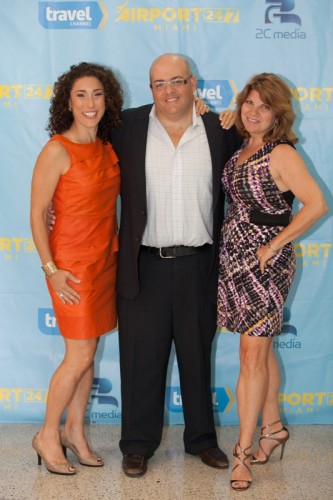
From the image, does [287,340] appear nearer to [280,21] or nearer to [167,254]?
[167,254]

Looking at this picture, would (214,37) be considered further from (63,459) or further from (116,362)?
(63,459)

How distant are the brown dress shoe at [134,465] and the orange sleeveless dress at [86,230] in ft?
1.93

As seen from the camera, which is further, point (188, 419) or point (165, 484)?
point (188, 419)

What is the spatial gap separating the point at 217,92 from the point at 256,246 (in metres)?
1.00

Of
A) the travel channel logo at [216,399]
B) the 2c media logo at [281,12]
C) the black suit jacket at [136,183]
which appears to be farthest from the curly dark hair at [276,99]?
the travel channel logo at [216,399]

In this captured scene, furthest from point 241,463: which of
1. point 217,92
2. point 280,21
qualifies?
point 280,21

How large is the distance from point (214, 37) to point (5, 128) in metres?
1.12

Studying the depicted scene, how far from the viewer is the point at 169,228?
294 centimetres

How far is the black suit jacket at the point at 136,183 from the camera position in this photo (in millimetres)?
2896

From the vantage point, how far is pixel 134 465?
119 inches

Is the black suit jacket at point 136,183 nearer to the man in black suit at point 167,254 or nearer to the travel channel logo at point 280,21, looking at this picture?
the man in black suit at point 167,254

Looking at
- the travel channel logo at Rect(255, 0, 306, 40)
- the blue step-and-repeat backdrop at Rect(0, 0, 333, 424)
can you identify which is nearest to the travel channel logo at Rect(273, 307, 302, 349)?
the blue step-and-repeat backdrop at Rect(0, 0, 333, 424)

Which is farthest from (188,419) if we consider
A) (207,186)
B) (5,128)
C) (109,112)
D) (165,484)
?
(5,128)

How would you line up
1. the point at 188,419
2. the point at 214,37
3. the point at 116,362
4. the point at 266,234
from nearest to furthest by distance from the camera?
the point at 266,234
the point at 188,419
the point at 214,37
the point at 116,362
